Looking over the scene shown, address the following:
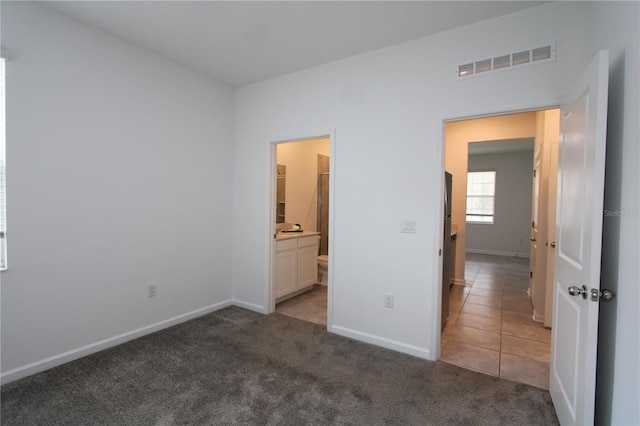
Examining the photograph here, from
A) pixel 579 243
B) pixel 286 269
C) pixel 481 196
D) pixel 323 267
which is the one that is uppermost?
pixel 481 196

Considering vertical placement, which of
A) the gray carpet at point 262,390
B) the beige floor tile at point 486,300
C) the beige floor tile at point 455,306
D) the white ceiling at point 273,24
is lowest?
the gray carpet at point 262,390

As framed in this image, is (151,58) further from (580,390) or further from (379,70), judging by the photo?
(580,390)

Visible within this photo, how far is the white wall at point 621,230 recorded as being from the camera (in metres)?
1.27

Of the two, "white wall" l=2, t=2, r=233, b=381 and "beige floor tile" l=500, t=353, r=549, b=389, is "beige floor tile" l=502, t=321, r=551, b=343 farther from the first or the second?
"white wall" l=2, t=2, r=233, b=381

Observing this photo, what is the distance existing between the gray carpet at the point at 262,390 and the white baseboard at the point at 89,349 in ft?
0.21

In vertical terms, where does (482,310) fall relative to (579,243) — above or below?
below

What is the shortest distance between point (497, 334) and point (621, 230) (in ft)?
6.78

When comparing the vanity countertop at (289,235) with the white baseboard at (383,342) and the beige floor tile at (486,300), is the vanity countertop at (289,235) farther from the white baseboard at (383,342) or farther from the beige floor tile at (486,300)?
the beige floor tile at (486,300)

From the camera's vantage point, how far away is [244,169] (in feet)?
12.4

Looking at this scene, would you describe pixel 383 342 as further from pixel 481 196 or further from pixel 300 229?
pixel 481 196

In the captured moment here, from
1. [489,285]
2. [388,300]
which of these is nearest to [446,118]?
[388,300]

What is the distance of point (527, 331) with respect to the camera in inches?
126

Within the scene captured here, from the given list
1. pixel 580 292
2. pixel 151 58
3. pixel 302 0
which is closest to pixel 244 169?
pixel 151 58

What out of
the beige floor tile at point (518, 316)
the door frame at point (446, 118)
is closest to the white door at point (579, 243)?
the door frame at point (446, 118)
